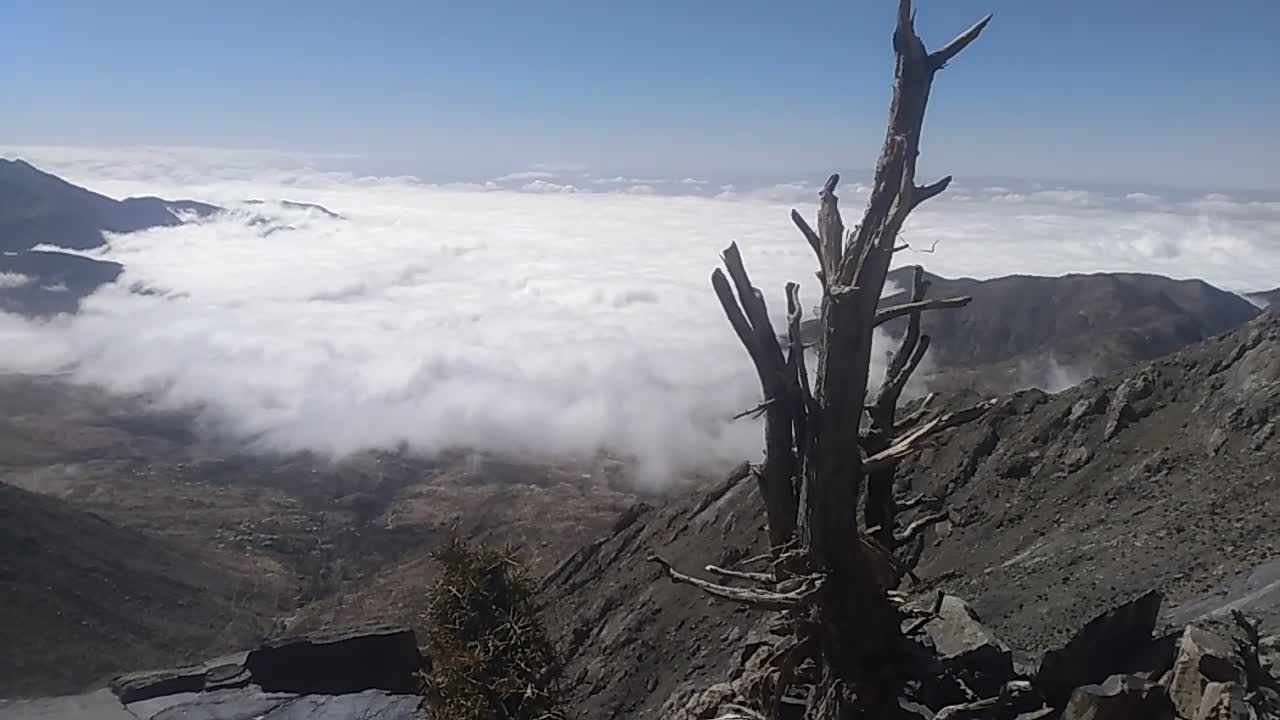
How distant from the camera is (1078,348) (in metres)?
117

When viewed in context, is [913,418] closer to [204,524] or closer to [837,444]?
[837,444]

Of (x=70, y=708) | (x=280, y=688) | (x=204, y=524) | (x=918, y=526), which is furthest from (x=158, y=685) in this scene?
(x=204, y=524)

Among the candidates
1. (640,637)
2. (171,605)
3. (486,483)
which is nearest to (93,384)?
(486,483)

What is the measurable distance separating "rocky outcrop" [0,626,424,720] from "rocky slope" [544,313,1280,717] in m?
6.89

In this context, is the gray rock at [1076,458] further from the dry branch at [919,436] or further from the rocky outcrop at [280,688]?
the rocky outcrop at [280,688]

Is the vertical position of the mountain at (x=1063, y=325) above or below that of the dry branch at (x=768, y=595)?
below

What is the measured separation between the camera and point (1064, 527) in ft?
74.9

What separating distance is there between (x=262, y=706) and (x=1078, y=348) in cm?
10409

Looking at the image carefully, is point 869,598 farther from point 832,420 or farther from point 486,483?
point 486,483

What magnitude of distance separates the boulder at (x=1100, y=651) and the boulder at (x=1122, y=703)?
0.56 m

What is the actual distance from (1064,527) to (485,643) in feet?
56.6

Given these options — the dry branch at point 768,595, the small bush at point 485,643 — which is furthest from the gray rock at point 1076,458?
the dry branch at point 768,595

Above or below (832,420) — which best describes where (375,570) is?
below

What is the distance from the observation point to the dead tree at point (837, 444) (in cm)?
602
